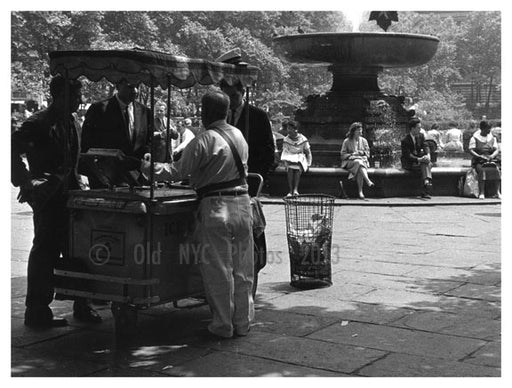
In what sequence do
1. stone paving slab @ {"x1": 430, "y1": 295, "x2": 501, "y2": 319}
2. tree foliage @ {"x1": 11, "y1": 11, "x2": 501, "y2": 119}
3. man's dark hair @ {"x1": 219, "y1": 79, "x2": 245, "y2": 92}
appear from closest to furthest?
man's dark hair @ {"x1": 219, "y1": 79, "x2": 245, "y2": 92}, stone paving slab @ {"x1": 430, "y1": 295, "x2": 501, "y2": 319}, tree foliage @ {"x1": 11, "y1": 11, "x2": 501, "y2": 119}

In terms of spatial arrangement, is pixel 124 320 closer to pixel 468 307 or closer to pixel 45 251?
pixel 45 251

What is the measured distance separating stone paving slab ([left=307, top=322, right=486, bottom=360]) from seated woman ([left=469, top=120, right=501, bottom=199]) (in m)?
11.0

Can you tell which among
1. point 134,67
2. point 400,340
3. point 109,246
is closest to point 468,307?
point 400,340

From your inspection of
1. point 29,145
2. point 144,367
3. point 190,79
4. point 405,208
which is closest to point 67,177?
point 29,145

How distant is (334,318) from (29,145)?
116 inches

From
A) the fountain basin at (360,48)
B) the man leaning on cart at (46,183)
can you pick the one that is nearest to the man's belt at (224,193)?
the man leaning on cart at (46,183)

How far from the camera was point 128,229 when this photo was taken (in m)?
6.56

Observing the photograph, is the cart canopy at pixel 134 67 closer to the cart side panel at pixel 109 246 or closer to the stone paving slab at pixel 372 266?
the cart side panel at pixel 109 246

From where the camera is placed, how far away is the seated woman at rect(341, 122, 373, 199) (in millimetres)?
17094

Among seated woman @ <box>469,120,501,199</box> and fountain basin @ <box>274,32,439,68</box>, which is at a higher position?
fountain basin @ <box>274,32,439,68</box>

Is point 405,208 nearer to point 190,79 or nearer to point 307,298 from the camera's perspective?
point 307,298

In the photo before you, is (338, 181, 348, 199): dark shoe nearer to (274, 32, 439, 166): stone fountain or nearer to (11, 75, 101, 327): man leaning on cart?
(274, 32, 439, 166): stone fountain

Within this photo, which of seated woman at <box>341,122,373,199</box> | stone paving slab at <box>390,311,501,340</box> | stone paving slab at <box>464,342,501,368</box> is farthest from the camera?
seated woman at <box>341,122,373,199</box>

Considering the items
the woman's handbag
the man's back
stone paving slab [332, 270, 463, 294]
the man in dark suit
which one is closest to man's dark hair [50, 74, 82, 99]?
the man in dark suit
